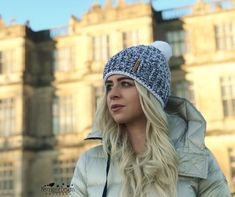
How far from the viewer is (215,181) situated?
6.11ft

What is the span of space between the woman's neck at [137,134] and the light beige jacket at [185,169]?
0.40 feet

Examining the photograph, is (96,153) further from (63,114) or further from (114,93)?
(63,114)

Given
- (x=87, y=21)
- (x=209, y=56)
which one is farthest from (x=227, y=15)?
(x=87, y=21)

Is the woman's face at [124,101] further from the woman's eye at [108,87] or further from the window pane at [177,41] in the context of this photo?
the window pane at [177,41]

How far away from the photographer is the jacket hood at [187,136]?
1798mm

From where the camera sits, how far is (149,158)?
1833mm

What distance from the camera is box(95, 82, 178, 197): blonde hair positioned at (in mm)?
1781

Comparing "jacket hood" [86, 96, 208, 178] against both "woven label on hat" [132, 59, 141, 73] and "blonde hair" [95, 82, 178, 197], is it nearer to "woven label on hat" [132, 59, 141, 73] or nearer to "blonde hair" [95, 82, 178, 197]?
"blonde hair" [95, 82, 178, 197]

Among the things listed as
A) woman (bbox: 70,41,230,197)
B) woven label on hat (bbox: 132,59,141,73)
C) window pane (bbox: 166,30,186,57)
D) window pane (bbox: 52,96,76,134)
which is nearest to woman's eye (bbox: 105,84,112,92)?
woman (bbox: 70,41,230,197)

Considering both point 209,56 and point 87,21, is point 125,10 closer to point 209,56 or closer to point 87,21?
point 87,21

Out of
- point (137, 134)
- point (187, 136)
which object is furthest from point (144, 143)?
point (187, 136)

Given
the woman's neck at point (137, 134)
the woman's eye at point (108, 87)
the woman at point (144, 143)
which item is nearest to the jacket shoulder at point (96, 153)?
the woman at point (144, 143)

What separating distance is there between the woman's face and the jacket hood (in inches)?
5.1

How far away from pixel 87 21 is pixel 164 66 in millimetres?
19765
